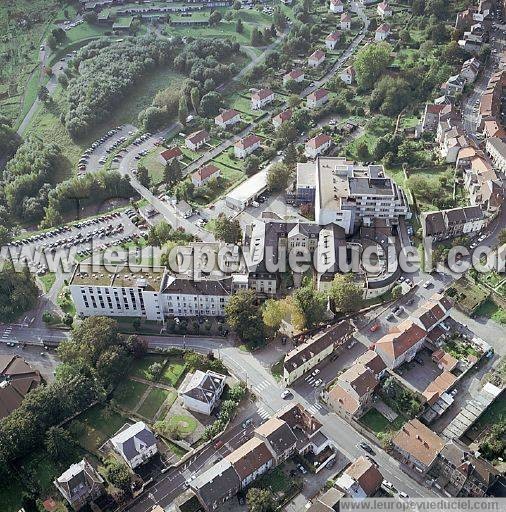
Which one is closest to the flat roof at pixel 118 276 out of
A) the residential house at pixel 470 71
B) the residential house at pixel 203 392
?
the residential house at pixel 203 392

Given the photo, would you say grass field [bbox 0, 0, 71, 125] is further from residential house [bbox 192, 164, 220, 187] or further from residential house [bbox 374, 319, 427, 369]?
residential house [bbox 374, 319, 427, 369]

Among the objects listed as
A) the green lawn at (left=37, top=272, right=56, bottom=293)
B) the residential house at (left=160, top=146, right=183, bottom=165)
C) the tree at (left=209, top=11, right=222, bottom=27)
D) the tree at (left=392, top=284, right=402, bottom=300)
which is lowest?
the tree at (left=392, top=284, right=402, bottom=300)

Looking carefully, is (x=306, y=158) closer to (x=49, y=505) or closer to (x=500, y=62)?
(x=500, y=62)

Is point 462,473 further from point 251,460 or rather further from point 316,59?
point 316,59

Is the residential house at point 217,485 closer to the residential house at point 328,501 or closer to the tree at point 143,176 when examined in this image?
the residential house at point 328,501

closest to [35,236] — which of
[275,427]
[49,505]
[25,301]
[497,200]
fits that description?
[25,301]

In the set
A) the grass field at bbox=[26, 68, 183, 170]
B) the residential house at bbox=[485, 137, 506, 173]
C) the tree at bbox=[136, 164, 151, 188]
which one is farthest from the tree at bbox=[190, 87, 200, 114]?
the residential house at bbox=[485, 137, 506, 173]
